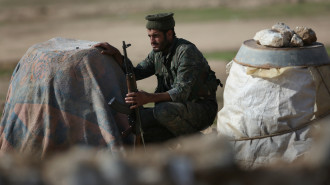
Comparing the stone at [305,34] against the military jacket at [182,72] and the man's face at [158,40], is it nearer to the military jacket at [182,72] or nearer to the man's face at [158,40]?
the military jacket at [182,72]

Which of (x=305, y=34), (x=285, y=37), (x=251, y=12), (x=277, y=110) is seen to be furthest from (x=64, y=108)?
(x=251, y=12)

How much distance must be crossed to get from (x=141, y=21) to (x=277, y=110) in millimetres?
17038

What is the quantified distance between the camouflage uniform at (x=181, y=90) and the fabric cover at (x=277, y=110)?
1.95ft

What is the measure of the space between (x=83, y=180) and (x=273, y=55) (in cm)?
314

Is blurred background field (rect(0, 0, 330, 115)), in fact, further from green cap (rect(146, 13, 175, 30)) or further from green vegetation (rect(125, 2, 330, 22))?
green cap (rect(146, 13, 175, 30))

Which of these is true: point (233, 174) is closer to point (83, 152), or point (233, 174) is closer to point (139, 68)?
point (83, 152)

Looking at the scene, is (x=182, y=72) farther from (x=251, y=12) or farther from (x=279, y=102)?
(x=251, y=12)

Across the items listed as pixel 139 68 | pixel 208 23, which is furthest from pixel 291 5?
pixel 139 68

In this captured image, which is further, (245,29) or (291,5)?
(291,5)

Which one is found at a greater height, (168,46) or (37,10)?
(168,46)

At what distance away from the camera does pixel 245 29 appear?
18188 mm

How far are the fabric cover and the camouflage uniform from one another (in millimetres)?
593

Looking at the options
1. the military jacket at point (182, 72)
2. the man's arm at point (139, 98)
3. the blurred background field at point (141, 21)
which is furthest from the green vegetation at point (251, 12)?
the man's arm at point (139, 98)

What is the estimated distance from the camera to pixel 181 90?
5.38 meters
